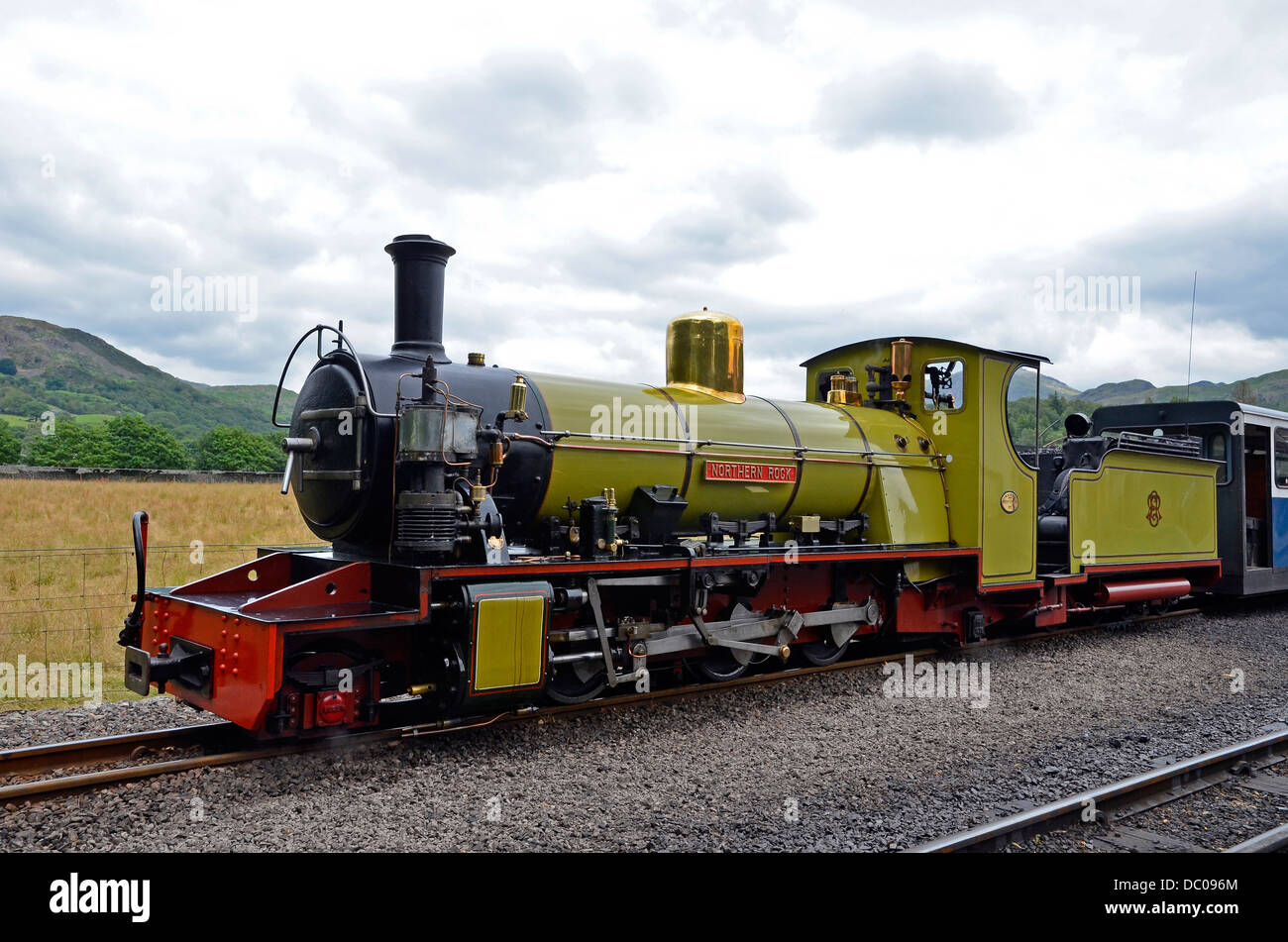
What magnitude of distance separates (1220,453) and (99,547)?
17.3 meters

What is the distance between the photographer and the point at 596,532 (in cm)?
637

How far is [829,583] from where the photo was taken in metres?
8.30

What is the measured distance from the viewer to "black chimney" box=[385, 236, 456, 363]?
613 cm

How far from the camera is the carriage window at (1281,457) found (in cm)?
1366

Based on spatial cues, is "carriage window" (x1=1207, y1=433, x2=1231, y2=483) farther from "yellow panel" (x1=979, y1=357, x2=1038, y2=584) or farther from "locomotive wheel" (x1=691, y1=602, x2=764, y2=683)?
"locomotive wheel" (x1=691, y1=602, x2=764, y2=683)

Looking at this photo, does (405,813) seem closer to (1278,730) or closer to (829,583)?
(829,583)

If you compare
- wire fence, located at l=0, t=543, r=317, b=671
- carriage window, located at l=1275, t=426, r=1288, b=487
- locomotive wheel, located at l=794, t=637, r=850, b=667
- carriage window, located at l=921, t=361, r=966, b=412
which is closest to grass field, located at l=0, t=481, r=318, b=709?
wire fence, located at l=0, t=543, r=317, b=671

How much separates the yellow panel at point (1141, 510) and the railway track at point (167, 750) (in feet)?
21.5

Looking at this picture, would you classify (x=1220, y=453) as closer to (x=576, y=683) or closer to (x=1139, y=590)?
(x=1139, y=590)

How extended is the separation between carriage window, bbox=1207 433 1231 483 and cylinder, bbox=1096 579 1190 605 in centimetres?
214

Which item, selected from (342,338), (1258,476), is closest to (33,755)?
(342,338)

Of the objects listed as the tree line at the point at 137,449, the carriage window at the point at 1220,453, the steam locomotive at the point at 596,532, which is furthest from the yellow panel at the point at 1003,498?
the tree line at the point at 137,449

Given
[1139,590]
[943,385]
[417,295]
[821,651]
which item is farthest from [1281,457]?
[417,295]
